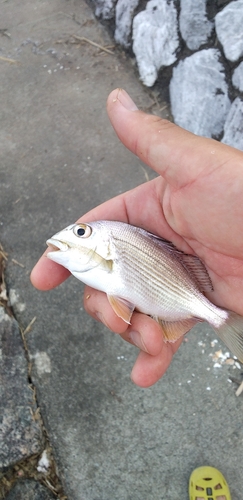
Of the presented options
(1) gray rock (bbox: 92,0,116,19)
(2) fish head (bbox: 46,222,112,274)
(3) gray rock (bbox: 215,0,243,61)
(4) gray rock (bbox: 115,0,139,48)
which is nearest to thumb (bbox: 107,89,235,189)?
(2) fish head (bbox: 46,222,112,274)

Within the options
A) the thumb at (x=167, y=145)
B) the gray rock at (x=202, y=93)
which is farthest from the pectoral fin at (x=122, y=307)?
the gray rock at (x=202, y=93)

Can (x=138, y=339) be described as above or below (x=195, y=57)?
below

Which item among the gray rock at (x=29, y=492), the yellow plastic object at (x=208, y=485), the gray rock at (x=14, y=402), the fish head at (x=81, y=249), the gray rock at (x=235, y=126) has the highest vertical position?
the fish head at (x=81, y=249)

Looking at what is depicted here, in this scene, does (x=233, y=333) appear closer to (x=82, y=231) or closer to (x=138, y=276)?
(x=138, y=276)

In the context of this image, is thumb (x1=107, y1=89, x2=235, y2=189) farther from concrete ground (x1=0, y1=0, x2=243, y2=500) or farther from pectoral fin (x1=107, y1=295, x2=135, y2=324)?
concrete ground (x1=0, y1=0, x2=243, y2=500)

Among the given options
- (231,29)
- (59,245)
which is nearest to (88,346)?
(59,245)

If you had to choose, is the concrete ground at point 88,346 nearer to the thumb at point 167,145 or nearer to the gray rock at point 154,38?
the gray rock at point 154,38
